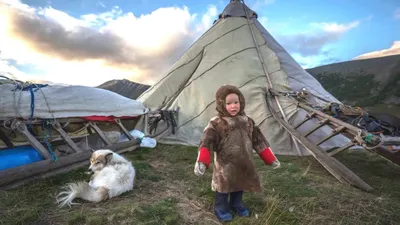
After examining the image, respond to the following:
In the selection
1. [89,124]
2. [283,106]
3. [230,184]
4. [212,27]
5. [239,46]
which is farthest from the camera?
[212,27]

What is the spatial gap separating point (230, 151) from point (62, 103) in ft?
12.1

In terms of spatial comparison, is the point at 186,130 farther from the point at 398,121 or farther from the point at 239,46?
the point at 398,121

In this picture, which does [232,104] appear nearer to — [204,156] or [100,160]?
[204,156]

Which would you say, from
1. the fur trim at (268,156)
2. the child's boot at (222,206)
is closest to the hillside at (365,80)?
the fur trim at (268,156)

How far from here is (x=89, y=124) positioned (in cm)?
560

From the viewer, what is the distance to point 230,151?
2787 millimetres

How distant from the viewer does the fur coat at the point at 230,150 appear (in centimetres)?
277

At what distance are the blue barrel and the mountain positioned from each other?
44.2 meters

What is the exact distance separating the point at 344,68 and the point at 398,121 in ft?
145

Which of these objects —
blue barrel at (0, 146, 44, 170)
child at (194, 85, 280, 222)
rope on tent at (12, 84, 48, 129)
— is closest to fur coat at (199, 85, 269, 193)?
child at (194, 85, 280, 222)

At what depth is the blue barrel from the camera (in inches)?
151

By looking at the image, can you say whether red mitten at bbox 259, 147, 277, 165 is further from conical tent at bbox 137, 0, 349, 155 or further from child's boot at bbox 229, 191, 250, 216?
conical tent at bbox 137, 0, 349, 155

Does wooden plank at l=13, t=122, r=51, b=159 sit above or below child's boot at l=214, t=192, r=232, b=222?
above

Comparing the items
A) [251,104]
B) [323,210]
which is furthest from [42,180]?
[251,104]
